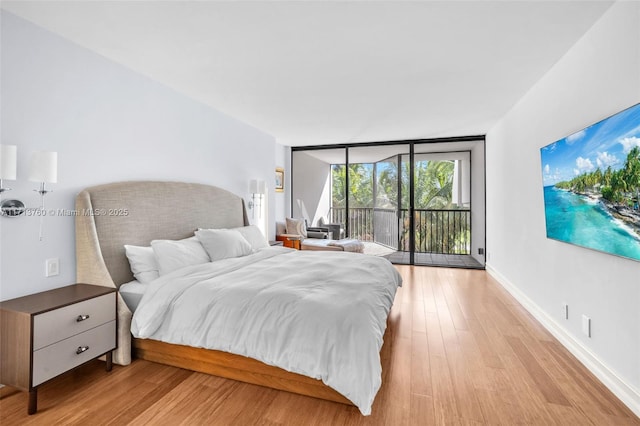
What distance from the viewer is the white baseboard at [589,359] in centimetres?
196

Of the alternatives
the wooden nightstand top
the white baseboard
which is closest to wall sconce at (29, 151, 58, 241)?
the wooden nightstand top

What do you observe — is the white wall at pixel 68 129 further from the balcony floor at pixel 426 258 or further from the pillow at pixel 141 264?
the balcony floor at pixel 426 258

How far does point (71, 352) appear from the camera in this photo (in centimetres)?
212

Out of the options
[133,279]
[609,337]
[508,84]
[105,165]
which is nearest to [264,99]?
[105,165]

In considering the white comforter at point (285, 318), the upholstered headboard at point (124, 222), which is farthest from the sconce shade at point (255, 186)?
the white comforter at point (285, 318)

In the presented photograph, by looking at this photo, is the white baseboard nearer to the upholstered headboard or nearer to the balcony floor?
the balcony floor

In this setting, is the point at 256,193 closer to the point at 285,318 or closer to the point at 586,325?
the point at 285,318

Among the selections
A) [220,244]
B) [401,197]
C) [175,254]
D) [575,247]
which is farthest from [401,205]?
[175,254]

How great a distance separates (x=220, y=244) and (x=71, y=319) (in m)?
1.50

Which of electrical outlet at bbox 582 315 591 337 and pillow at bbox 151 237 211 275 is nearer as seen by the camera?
electrical outlet at bbox 582 315 591 337

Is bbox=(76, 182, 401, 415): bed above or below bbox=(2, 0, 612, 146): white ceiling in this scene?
below

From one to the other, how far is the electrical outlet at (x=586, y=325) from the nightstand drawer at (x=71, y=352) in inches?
139

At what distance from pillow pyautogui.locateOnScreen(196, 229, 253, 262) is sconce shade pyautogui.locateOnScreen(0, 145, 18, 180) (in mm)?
1665

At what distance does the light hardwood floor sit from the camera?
73.5 inches
